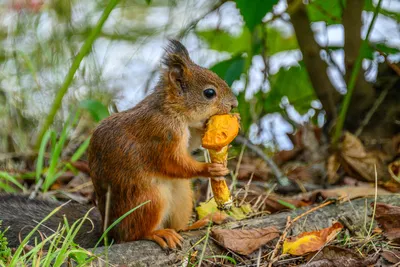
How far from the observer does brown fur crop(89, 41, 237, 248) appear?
2578 mm

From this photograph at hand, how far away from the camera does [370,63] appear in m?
4.52

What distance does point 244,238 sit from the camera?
99.3 inches

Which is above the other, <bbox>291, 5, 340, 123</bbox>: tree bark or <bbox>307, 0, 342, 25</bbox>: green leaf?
<bbox>307, 0, 342, 25</bbox>: green leaf

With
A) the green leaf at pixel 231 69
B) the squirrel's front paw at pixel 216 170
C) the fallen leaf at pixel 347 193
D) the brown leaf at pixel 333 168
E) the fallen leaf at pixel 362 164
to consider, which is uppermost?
the green leaf at pixel 231 69

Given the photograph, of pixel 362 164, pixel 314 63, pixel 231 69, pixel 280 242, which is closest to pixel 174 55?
pixel 280 242

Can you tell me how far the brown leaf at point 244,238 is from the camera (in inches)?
97.4

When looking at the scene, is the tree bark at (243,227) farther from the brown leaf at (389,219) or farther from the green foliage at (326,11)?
the green foliage at (326,11)

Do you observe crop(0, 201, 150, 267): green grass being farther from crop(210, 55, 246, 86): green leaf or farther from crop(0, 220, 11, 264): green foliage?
crop(210, 55, 246, 86): green leaf

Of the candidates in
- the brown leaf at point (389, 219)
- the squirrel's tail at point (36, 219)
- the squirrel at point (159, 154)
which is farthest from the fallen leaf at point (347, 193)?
the squirrel's tail at point (36, 219)

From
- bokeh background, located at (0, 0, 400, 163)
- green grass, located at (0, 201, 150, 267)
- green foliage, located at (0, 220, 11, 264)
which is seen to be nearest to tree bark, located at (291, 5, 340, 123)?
bokeh background, located at (0, 0, 400, 163)

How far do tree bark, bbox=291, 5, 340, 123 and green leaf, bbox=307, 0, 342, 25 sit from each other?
96 millimetres

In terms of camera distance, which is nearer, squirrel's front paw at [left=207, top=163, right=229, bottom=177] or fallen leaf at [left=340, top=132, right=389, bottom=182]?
squirrel's front paw at [left=207, top=163, right=229, bottom=177]

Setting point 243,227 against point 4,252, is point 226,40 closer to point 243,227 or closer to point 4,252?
point 243,227

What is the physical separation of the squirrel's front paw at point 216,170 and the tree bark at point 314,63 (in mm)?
1949
